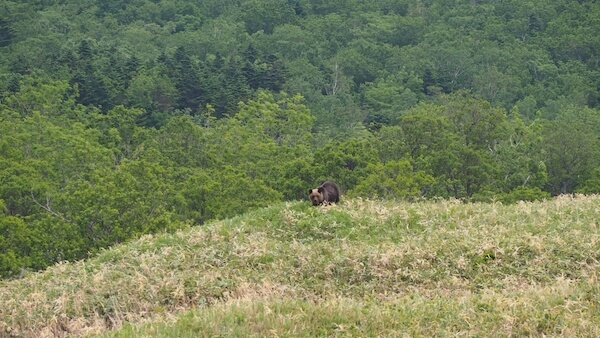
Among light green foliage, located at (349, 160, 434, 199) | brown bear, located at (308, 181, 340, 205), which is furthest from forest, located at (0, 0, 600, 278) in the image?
brown bear, located at (308, 181, 340, 205)

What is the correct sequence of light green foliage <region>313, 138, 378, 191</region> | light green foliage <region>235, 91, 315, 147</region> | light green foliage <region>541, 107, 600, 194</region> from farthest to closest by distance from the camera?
light green foliage <region>235, 91, 315, 147</region> < light green foliage <region>541, 107, 600, 194</region> < light green foliage <region>313, 138, 378, 191</region>

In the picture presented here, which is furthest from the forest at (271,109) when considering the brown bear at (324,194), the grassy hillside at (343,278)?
the grassy hillside at (343,278)

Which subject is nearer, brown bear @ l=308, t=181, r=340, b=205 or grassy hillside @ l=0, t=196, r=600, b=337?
grassy hillside @ l=0, t=196, r=600, b=337

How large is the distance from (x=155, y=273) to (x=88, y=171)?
27.5m

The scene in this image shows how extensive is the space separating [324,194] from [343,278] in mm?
4713

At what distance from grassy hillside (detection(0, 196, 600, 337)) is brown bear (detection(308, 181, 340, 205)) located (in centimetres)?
66

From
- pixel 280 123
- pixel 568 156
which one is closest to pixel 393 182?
pixel 568 156

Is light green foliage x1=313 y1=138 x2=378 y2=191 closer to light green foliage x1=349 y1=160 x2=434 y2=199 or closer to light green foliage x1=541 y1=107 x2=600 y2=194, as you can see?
light green foliage x1=349 y1=160 x2=434 y2=199

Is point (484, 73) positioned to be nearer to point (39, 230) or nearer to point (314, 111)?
point (314, 111)

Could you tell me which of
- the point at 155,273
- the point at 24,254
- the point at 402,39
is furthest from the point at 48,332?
the point at 402,39

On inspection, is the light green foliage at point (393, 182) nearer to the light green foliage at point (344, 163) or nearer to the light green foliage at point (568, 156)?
the light green foliage at point (344, 163)

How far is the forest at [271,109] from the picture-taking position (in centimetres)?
3522

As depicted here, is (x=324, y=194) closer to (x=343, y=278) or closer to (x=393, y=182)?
(x=343, y=278)

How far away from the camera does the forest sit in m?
35.2
